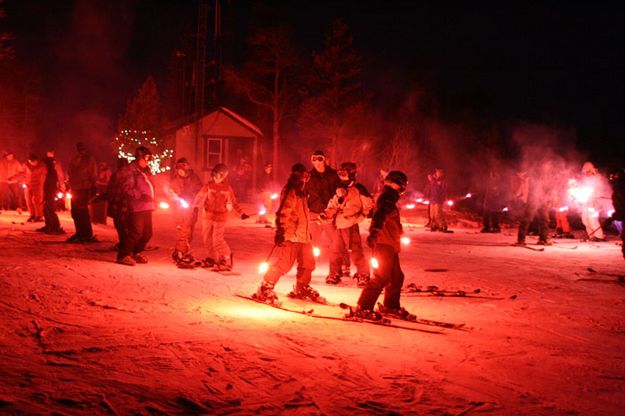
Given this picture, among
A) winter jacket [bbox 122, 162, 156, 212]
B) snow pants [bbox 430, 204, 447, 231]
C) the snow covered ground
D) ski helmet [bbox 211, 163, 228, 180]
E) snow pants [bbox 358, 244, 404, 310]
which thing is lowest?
the snow covered ground

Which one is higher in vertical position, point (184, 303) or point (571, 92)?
point (571, 92)

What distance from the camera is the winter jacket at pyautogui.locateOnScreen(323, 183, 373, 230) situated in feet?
34.6

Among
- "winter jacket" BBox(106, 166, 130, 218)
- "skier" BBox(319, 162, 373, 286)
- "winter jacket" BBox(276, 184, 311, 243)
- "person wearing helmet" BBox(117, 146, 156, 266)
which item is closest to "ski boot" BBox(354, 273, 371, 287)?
"skier" BBox(319, 162, 373, 286)

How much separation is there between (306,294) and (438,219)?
13.3 m

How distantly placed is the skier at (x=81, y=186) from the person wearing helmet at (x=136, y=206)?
2848mm

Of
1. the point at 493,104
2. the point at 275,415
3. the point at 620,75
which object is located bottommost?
the point at 275,415

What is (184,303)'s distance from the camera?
8547mm

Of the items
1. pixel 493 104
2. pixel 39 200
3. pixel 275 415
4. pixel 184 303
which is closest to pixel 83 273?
pixel 184 303

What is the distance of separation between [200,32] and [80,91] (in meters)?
42.0

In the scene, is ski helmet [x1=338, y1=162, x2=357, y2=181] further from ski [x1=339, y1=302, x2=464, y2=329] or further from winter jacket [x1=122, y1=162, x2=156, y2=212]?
winter jacket [x1=122, y1=162, x2=156, y2=212]

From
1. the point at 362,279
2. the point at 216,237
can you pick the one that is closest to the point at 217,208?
the point at 216,237

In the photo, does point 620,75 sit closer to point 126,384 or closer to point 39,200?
point 39,200

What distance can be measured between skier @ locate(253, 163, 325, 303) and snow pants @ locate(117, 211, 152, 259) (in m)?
3.78

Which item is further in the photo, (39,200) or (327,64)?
(327,64)
